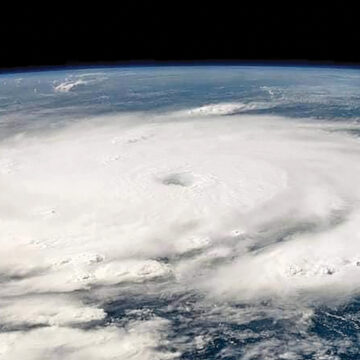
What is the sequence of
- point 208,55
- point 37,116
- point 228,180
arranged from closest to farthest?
point 228,180
point 208,55
point 37,116

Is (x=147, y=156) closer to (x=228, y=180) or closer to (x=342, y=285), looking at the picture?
(x=228, y=180)

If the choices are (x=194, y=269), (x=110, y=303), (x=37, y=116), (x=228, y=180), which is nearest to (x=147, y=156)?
(x=228, y=180)

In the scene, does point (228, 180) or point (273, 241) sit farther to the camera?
point (228, 180)

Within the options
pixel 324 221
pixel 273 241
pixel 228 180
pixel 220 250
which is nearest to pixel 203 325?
pixel 220 250

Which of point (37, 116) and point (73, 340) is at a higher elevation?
point (37, 116)

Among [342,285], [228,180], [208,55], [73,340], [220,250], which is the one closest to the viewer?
[73,340]

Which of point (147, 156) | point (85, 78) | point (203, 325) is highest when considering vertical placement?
point (85, 78)
